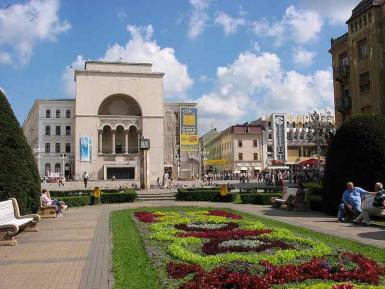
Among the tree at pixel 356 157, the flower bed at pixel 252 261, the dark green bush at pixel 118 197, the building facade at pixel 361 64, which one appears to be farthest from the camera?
the building facade at pixel 361 64

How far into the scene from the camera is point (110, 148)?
8469 centimetres

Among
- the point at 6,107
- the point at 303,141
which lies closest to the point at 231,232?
the point at 6,107

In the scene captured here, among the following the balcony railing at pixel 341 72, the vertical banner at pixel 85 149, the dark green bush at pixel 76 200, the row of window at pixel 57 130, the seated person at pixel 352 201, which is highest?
the row of window at pixel 57 130

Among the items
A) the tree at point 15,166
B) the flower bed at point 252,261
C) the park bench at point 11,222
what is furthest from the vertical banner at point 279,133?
the flower bed at point 252,261

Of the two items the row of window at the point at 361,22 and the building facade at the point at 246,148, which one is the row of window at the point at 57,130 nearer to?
the building facade at the point at 246,148

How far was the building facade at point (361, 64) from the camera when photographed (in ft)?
114

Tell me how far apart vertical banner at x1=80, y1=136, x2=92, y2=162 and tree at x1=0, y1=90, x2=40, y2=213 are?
61.9 metres

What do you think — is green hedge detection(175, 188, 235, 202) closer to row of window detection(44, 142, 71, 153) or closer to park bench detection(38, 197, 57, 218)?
park bench detection(38, 197, 57, 218)

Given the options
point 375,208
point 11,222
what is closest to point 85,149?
point 11,222

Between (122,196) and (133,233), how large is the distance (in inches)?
621

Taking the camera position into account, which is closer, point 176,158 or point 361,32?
point 361,32

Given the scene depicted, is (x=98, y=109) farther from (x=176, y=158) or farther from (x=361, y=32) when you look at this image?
(x=361, y=32)

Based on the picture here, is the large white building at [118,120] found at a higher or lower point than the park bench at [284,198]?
higher

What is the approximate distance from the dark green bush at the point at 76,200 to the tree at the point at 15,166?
9092mm
